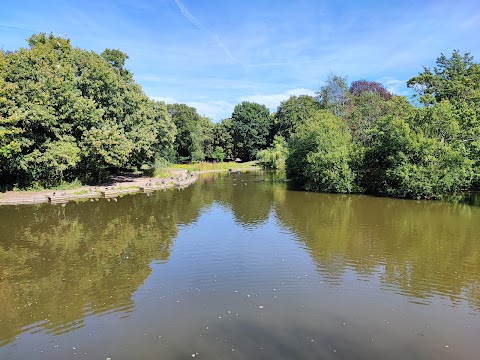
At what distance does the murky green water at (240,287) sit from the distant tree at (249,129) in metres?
47.5

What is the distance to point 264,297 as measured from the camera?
8.66 m

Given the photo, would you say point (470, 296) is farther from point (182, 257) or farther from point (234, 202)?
point (234, 202)

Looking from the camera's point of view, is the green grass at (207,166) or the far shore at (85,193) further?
the green grass at (207,166)

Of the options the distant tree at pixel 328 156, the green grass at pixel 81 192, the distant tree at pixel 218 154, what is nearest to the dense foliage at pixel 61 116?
the green grass at pixel 81 192

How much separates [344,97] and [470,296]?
1452 inches

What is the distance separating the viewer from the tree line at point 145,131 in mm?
22281

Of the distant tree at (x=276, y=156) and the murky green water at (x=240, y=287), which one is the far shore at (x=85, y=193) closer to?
the murky green water at (x=240, y=287)

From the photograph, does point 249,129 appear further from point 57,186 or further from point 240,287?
point 240,287

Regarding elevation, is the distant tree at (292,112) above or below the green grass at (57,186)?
above

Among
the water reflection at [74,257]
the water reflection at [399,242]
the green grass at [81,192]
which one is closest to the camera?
the water reflection at [74,257]

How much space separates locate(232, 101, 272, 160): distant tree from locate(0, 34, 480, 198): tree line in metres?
30.5

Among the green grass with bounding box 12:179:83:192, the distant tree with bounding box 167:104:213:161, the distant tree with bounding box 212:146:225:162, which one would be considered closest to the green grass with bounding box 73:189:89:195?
the green grass with bounding box 12:179:83:192

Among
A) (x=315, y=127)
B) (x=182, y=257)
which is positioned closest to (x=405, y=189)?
(x=315, y=127)

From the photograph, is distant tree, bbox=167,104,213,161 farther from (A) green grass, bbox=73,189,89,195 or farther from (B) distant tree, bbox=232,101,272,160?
(A) green grass, bbox=73,189,89,195
